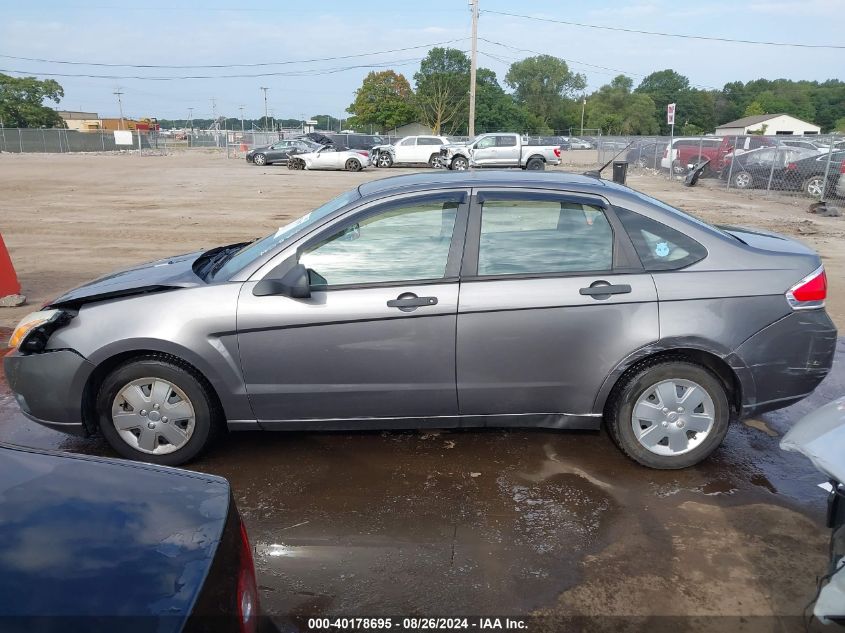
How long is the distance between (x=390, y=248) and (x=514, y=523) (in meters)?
1.70

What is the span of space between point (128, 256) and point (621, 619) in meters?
10.2

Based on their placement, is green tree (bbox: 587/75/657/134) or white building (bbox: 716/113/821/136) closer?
white building (bbox: 716/113/821/136)

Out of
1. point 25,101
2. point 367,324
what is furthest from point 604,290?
point 25,101

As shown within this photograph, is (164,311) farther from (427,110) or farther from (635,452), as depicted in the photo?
(427,110)

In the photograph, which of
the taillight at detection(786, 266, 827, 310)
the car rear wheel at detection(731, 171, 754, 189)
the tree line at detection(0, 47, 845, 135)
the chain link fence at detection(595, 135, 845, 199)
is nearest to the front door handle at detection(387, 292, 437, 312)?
the taillight at detection(786, 266, 827, 310)

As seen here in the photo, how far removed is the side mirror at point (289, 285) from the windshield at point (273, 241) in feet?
0.83

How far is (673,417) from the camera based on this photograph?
160 inches

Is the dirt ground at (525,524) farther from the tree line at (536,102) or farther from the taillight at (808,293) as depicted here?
the tree line at (536,102)

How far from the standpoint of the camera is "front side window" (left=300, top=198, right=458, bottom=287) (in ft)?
13.2

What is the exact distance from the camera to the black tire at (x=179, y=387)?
3992mm

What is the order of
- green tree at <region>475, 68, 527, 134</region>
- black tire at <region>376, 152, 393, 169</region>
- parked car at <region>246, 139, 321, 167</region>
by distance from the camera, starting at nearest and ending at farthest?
black tire at <region>376, 152, 393, 169</region> < parked car at <region>246, 139, 321, 167</region> < green tree at <region>475, 68, 527, 134</region>

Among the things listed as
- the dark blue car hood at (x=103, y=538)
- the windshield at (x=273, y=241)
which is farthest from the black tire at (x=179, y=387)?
the dark blue car hood at (x=103, y=538)

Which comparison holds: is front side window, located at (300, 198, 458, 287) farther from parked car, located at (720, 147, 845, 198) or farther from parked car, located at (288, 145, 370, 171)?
parked car, located at (288, 145, 370, 171)

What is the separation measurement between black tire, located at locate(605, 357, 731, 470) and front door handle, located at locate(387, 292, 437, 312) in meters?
1.24
